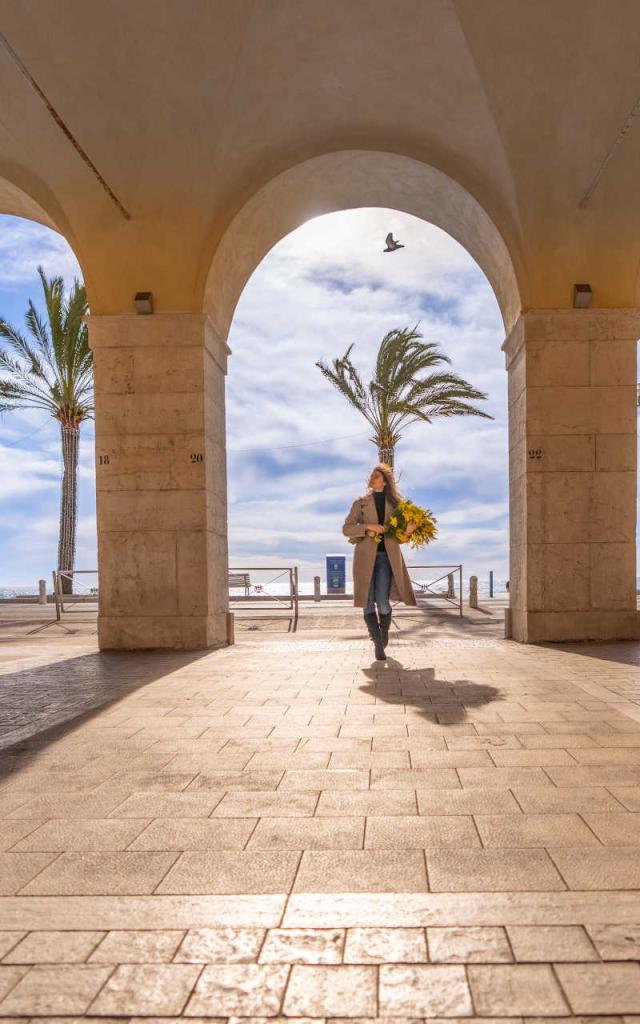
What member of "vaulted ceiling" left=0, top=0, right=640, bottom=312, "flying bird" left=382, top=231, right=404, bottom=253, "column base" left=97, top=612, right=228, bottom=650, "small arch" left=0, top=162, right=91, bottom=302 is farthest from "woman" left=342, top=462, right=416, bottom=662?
"flying bird" left=382, top=231, right=404, bottom=253

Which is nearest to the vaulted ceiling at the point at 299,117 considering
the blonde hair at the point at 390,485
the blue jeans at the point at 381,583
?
the blonde hair at the point at 390,485

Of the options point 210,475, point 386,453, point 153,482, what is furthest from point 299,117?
point 386,453

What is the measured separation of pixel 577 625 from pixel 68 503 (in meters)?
19.4

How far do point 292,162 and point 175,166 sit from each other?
1.51m

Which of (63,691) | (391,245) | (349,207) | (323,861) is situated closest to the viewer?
(323,861)

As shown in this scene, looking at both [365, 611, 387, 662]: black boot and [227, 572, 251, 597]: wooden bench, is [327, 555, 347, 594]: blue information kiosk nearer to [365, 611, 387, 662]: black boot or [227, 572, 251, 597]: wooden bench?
[227, 572, 251, 597]: wooden bench

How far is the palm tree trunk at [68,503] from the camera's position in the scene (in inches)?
956

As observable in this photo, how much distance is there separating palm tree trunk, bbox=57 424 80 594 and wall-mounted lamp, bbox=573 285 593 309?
63.2ft

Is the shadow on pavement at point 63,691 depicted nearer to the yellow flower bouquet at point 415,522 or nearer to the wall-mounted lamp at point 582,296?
the yellow flower bouquet at point 415,522

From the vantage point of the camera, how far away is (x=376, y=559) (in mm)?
7551

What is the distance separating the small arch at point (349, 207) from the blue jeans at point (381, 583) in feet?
13.8

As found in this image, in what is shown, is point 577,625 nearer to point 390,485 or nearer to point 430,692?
point 390,485

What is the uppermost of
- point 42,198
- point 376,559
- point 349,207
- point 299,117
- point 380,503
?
point 299,117

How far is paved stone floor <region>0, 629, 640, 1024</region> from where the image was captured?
5.84ft
